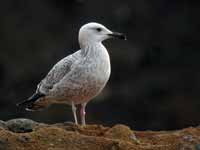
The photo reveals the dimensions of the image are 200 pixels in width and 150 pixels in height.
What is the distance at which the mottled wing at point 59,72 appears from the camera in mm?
11359

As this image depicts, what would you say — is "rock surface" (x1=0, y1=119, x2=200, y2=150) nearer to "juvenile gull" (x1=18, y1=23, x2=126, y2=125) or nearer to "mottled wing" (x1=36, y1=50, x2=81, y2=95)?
"juvenile gull" (x1=18, y1=23, x2=126, y2=125)

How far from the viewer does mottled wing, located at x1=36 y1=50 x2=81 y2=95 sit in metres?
11.4

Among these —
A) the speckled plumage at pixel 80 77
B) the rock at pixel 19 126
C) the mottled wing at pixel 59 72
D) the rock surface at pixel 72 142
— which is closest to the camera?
the rock surface at pixel 72 142

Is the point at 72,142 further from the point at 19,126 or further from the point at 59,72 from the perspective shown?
the point at 59,72

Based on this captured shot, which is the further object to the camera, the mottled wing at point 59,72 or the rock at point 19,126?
the mottled wing at point 59,72

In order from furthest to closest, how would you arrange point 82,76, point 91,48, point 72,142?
point 91,48 < point 82,76 < point 72,142

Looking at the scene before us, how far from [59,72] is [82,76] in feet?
1.53

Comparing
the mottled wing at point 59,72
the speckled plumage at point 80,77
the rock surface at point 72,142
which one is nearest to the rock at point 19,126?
the rock surface at point 72,142

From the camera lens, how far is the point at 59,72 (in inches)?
451

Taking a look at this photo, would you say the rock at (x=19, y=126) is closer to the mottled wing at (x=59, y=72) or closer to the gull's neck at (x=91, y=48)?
the mottled wing at (x=59, y=72)

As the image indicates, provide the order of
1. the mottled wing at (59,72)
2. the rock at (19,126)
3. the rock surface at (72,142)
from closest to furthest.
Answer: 1. the rock surface at (72,142)
2. the rock at (19,126)
3. the mottled wing at (59,72)

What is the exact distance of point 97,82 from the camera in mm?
10977

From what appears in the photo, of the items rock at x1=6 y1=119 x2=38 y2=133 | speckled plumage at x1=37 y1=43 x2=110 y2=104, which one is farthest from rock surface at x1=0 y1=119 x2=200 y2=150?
speckled plumage at x1=37 y1=43 x2=110 y2=104

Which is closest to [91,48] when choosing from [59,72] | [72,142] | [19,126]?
[59,72]
